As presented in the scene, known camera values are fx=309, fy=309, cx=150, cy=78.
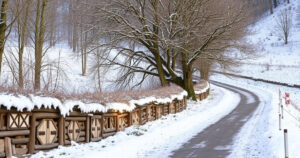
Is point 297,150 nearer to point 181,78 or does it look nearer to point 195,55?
point 195,55

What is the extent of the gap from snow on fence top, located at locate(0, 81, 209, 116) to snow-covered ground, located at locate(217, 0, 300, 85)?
25.6 metres

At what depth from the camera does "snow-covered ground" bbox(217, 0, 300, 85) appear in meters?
55.5

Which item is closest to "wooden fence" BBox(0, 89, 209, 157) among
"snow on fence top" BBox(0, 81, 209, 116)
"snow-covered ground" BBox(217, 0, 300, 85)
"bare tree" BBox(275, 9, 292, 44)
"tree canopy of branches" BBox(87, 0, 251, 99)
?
"snow on fence top" BBox(0, 81, 209, 116)

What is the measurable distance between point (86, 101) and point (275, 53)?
70532mm

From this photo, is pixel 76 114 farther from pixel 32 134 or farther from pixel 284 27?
pixel 284 27

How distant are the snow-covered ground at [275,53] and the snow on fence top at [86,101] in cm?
2565

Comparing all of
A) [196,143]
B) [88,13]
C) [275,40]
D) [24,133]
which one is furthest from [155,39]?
[275,40]

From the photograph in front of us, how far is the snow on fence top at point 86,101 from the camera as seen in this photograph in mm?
8883

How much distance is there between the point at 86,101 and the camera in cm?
1185

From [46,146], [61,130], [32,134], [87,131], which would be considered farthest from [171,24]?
[32,134]

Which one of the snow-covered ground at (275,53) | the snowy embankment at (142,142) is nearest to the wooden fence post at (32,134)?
the snowy embankment at (142,142)

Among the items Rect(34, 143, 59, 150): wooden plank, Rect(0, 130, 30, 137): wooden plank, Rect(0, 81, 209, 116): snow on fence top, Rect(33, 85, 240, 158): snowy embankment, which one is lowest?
Rect(33, 85, 240, 158): snowy embankment

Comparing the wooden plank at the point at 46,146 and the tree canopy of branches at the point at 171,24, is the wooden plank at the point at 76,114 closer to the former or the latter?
the wooden plank at the point at 46,146

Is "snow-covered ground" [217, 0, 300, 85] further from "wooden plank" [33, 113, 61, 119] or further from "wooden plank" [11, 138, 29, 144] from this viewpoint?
"wooden plank" [11, 138, 29, 144]
